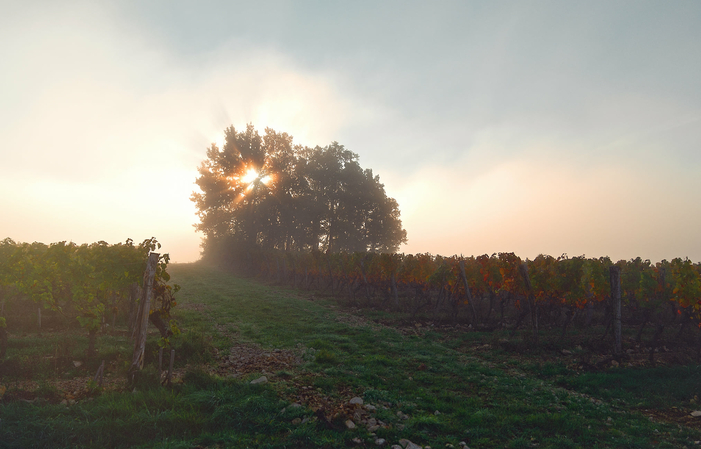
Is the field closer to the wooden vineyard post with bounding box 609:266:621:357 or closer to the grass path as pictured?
the grass path

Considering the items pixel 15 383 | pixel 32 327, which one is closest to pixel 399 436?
pixel 15 383

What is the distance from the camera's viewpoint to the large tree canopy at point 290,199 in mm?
40750

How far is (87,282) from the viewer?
857cm

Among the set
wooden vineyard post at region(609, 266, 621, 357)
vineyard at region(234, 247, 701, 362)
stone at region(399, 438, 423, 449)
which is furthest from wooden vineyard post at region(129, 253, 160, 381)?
wooden vineyard post at region(609, 266, 621, 357)

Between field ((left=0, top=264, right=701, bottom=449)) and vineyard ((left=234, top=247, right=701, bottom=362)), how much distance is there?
1.66 meters

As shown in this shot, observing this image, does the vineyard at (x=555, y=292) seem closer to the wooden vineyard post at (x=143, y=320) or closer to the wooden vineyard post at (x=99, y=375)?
the wooden vineyard post at (x=143, y=320)

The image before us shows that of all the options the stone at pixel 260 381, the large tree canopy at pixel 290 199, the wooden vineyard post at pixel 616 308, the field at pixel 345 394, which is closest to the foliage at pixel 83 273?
the field at pixel 345 394

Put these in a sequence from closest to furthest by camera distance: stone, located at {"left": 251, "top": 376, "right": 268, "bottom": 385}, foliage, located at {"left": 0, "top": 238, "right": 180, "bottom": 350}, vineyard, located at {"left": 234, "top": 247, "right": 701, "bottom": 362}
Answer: stone, located at {"left": 251, "top": 376, "right": 268, "bottom": 385} → foliage, located at {"left": 0, "top": 238, "right": 180, "bottom": 350} → vineyard, located at {"left": 234, "top": 247, "right": 701, "bottom": 362}

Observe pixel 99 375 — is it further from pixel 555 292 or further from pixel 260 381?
pixel 555 292

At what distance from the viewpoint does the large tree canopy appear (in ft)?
134

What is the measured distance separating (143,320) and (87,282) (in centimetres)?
333

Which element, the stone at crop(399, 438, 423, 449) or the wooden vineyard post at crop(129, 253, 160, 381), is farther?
the wooden vineyard post at crop(129, 253, 160, 381)

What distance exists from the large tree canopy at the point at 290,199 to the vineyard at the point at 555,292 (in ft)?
79.7

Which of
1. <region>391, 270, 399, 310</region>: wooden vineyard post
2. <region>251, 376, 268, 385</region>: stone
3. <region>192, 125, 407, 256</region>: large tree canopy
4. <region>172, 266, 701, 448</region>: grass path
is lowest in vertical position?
<region>172, 266, 701, 448</region>: grass path
